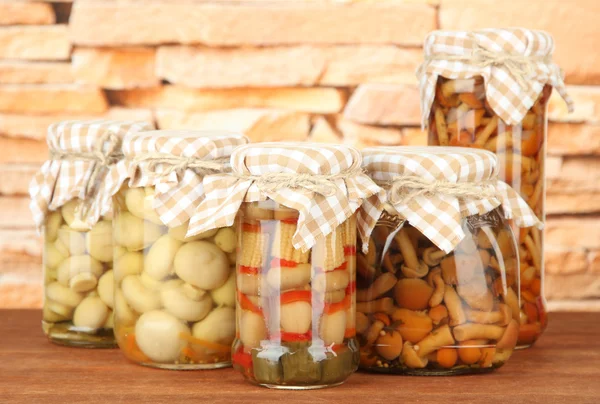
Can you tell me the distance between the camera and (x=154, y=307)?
2.75ft

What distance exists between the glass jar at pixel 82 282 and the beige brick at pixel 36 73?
47cm

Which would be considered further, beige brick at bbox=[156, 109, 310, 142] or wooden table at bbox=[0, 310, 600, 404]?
beige brick at bbox=[156, 109, 310, 142]

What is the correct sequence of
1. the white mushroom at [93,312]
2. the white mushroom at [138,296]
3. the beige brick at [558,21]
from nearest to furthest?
the white mushroom at [138,296]
the white mushroom at [93,312]
the beige brick at [558,21]

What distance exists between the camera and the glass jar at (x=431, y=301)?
0.80 metres

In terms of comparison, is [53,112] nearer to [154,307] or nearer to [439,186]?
[154,307]

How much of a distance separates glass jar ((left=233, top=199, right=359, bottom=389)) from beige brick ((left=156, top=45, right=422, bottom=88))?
1.98ft

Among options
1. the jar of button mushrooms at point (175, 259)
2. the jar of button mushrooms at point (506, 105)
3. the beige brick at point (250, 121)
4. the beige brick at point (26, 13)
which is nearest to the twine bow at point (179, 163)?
the jar of button mushrooms at point (175, 259)

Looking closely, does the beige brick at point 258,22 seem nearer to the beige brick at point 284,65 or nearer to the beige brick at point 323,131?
the beige brick at point 284,65

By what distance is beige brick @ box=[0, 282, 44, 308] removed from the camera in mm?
1417

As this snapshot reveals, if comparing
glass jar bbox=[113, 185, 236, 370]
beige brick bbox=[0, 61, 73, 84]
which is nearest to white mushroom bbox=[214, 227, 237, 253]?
glass jar bbox=[113, 185, 236, 370]

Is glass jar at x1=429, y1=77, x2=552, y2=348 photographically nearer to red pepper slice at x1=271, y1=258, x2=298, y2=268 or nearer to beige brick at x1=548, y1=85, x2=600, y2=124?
red pepper slice at x1=271, y1=258, x2=298, y2=268

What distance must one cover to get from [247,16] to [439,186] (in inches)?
25.1

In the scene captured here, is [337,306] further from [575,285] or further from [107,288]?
[575,285]

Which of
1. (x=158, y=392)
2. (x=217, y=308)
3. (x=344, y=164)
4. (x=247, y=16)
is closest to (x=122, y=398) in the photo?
(x=158, y=392)
